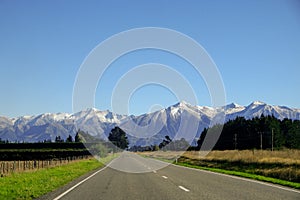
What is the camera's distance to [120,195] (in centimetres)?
1530

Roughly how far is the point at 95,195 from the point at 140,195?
1687 mm

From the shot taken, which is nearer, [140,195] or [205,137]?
[140,195]

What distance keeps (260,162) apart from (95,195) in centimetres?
2407

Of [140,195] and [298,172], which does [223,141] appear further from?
[140,195]

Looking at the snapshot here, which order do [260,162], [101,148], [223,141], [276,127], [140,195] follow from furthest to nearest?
1. [223,141]
2. [276,127]
3. [101,148]
4. [260,162]
5. [140,195]

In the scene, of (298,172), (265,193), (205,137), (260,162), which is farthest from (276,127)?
(265,193)

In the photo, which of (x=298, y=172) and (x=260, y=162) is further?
(x=260, y=162)

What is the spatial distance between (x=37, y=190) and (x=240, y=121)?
438 ft

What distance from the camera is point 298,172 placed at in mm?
24297

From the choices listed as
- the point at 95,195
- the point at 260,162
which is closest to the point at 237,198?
the point at 95,195

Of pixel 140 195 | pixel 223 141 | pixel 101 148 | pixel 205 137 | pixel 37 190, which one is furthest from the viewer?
pixel 205 137

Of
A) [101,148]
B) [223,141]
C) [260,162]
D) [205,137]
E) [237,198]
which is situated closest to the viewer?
[237,198]

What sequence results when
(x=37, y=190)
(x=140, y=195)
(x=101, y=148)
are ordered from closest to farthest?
(x=140, y=195) < (x=37, y=190) < (x=101, y=148)

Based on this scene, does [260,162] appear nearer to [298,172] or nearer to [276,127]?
[298,172]
